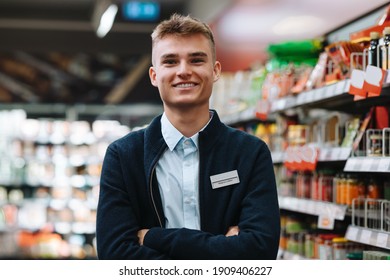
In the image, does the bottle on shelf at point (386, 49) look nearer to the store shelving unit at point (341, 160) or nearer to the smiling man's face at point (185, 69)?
the store shelving unit at point (341, 160)

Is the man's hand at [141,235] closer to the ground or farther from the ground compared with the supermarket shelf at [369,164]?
closer to the ground

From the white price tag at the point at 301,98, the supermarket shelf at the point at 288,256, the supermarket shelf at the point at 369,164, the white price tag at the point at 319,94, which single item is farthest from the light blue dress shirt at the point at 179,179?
the supermarket shelf at the point at 288,256

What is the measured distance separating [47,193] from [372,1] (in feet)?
22.9

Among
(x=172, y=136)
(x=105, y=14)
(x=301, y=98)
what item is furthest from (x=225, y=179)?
(x=105, y=14)

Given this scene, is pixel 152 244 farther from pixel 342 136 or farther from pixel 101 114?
pixel 101 114

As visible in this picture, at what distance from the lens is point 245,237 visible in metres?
1.99

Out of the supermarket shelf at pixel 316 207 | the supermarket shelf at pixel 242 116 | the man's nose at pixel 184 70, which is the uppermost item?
the supermarket shelf at pixel 242 116

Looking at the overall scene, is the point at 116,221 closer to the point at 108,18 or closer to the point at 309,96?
the point at 309,96

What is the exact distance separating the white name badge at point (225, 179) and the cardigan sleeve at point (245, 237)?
0.04 m

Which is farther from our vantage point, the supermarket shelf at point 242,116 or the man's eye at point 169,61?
the supermarket shelf at point 242,116

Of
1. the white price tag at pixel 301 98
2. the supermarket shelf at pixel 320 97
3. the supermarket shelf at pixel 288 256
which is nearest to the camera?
the supermarket shelf at pixel 320 97

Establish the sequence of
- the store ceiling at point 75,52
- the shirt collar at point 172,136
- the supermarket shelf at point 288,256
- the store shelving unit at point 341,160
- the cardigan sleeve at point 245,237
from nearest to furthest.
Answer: the cardigan sleeve at point 245,237
the shirt collar at point 172,136
the store shelving unit at point 341,160
the supermarket shelf at point 288,256
the store ceiling at point 75,52

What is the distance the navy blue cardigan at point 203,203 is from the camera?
6.57ft

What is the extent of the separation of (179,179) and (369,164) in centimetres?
113
